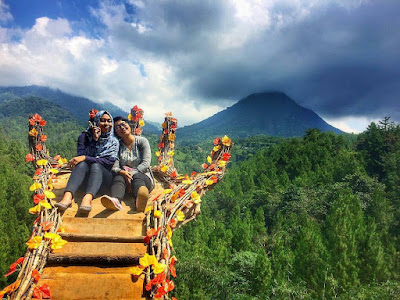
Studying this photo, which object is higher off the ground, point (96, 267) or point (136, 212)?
point (136, 212)

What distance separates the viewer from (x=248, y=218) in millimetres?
28453

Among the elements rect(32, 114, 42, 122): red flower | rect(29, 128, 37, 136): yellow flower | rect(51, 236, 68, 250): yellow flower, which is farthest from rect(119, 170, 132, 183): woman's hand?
rect(32, 114, 42, 122): red flower

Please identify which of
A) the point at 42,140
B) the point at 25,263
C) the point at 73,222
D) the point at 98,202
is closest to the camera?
the point at 25,263

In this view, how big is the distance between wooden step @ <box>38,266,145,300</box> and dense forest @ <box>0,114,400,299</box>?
15.6 feet

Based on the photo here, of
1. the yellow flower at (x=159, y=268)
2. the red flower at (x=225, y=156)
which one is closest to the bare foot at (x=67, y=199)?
the yellow flower at (x=159, y=268)

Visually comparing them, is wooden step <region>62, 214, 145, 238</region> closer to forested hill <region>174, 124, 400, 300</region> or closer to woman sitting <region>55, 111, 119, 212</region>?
woman sitting <region>55, 111, 119, 212</region>

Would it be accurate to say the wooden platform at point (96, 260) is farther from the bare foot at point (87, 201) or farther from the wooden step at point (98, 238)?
the bare foot at point (87, 201)

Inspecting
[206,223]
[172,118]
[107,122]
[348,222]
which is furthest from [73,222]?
[206,223]

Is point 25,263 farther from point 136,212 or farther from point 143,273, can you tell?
point 136,212

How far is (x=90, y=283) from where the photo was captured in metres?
2.06

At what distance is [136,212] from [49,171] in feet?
4.78

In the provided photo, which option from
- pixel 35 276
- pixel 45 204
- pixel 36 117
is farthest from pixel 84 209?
pixel 36 117

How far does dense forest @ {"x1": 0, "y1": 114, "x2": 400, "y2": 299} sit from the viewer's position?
41.7 feet

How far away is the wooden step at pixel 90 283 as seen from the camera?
→ 1.98 meters
